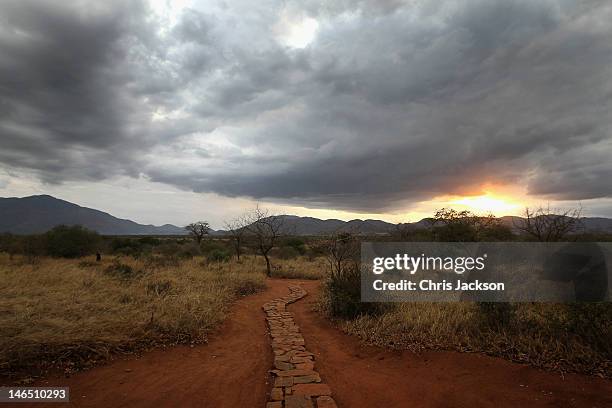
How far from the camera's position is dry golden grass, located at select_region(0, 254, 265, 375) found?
19.6 feet

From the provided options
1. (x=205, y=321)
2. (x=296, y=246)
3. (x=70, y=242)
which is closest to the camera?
(x=205, y=321)

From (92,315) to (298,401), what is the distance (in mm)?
5203

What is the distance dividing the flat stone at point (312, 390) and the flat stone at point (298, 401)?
13cm

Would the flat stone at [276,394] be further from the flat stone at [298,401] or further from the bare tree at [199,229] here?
the bare tree at [199,229]

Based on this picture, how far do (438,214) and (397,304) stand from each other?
15576 millimetres

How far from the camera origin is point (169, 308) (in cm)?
860

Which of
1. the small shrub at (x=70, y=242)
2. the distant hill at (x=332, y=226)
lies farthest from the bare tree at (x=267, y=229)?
the small shrub at (x=70, y=242)

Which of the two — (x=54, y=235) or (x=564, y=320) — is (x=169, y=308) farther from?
(x=54, y=235)

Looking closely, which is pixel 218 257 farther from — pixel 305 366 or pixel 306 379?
pixel 306 379

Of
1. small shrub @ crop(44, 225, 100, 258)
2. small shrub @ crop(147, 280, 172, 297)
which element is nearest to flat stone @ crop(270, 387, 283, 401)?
small shrub @ crop(147, 280, 172, 297)

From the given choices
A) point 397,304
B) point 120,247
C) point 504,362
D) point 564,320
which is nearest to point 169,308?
point 397,304

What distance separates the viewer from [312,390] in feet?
16.9

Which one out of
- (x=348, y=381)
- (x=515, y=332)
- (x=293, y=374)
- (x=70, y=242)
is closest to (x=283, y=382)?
(x=293, y=374)

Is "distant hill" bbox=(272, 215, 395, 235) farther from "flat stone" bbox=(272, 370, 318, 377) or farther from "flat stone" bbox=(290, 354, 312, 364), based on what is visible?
"flat stone" bbox=(272, 370, 318, 377)
